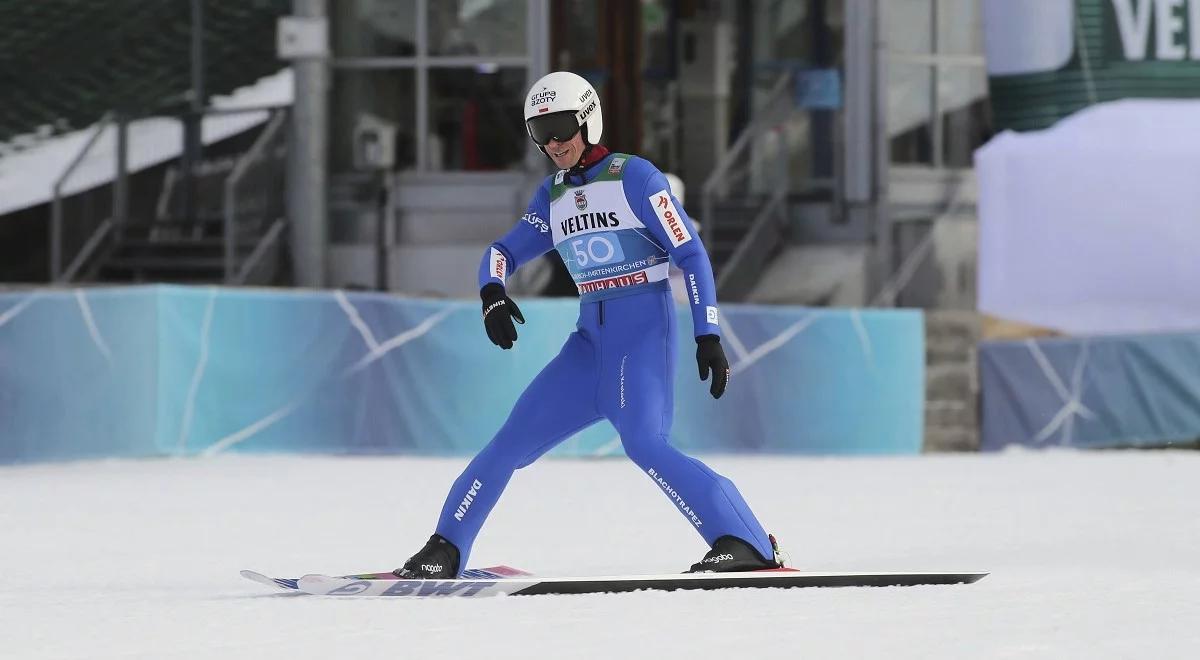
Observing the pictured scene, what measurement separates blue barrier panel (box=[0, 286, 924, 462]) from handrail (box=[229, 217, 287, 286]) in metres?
5.80

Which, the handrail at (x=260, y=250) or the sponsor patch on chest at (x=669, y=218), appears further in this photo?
the handrail at (x=260, y=250)

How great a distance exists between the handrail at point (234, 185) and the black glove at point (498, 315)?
44.2 ft

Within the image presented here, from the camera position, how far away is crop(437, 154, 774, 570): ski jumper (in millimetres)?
7094

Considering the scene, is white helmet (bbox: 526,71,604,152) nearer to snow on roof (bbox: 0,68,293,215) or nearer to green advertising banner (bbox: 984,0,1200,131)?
green advertising banner (bbox: 984,0,1200,131)

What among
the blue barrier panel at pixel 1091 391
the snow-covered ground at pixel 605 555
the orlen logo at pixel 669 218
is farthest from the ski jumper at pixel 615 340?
the blue barrier panel at pixel 1091 391

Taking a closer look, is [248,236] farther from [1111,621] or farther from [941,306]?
[1111,621]

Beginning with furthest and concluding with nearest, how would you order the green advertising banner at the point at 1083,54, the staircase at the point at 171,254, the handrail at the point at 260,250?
the staircase at the point at 171,254
the handrail at the point at 260,250
the green advertising banner at the point at 1083,54

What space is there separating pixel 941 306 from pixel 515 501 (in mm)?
11387

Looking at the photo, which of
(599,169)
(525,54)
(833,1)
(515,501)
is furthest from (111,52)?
(599,169)

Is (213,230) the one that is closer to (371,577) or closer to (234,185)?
(234,185)

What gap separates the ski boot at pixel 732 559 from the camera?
22.5 ft

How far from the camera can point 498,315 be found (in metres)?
7.31

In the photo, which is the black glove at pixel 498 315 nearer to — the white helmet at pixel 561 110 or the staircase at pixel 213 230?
the white helmet at pixel 561 110

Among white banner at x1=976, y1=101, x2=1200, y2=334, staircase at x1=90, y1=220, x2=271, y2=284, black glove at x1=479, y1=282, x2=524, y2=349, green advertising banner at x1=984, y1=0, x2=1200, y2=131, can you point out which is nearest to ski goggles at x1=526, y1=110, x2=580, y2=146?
black glove at x1=479, y1=282, x2=524, y2=349
